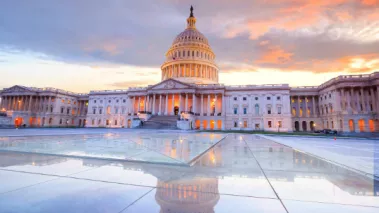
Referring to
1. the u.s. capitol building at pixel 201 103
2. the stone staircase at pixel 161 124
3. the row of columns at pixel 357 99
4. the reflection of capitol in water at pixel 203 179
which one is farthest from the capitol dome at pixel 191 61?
the reflection of capitol in water at pixel 203 179

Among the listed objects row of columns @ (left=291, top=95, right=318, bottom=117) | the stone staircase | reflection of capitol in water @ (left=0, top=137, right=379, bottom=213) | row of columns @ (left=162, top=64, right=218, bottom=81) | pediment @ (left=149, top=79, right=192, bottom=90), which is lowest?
reflection of capitol in water @ (left=0, top=137, right=379, bottom=213)

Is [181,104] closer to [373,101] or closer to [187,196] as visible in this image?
[373,101]

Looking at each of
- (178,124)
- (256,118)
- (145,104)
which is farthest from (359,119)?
(145,104)

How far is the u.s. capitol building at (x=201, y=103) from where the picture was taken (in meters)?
51.8

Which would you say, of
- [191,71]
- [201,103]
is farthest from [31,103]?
[201,103]

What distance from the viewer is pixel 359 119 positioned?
50125 millimetres

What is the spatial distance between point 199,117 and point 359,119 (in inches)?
1802

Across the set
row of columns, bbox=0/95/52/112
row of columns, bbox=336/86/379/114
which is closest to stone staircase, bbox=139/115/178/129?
row of columns, bbox=336/86/379/114

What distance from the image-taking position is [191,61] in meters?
80.1

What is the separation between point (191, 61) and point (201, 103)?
23485 millimetres

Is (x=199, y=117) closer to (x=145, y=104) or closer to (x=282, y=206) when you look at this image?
(x=145, y=104)

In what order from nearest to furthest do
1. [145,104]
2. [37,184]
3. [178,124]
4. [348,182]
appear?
[37,184]
[348,182]
[178,124]
[145,104]

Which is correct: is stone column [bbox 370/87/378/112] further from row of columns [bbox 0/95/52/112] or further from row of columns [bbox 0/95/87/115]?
row of columns [bbox 0/95/52/112]

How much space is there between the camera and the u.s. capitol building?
5181 centimetres
